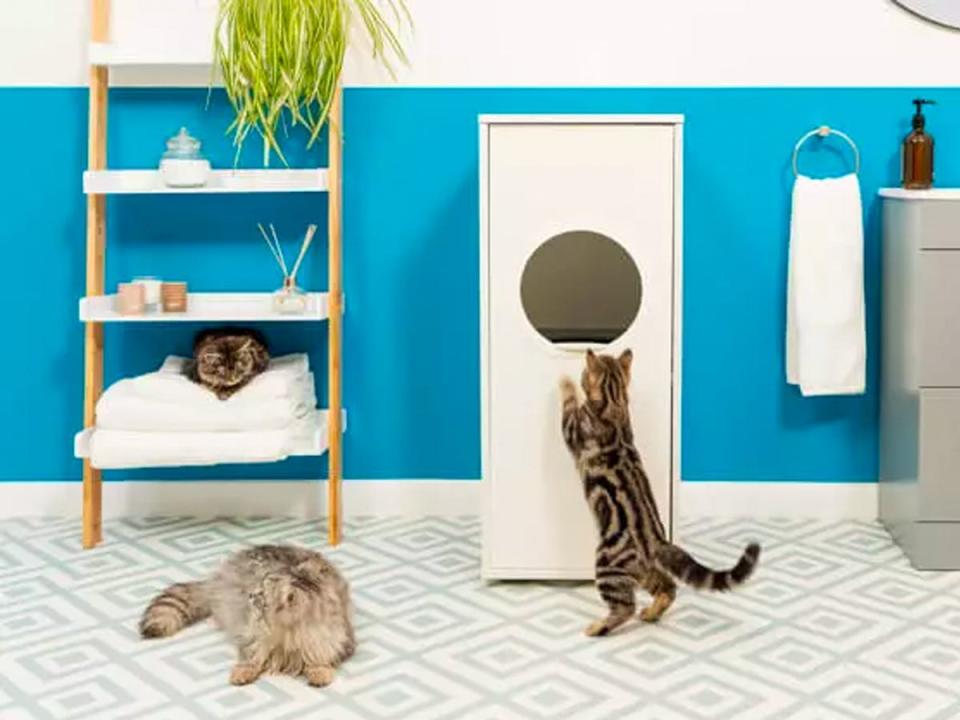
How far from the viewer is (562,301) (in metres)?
3.02

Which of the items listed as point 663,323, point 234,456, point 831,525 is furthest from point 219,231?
point 831,525

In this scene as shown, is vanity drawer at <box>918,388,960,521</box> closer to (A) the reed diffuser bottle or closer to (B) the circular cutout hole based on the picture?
(B) the circular cutout hole

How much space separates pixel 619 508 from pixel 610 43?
4.29 ft

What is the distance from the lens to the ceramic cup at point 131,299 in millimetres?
3408

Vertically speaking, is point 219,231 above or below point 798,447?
above

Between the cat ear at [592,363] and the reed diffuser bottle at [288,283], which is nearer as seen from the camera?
the cat ear at [592,363]

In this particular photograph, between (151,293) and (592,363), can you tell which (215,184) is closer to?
(151,293)

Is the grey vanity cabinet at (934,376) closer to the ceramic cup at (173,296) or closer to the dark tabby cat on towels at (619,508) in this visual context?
the dark tabby cat on towels at (619,508)

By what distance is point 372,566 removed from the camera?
10.6ft

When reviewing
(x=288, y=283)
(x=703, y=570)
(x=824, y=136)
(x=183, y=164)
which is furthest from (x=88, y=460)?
(x=824, y=136)

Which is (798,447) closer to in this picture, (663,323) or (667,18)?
(663,323)

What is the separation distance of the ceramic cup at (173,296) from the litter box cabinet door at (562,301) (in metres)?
0.85

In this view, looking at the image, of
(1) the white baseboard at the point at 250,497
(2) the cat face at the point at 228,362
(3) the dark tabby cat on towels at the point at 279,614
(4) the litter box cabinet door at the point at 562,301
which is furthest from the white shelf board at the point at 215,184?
(3) the dark tabby cat on towels at the point at 279,614

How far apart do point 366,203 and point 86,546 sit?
3.58 feet
